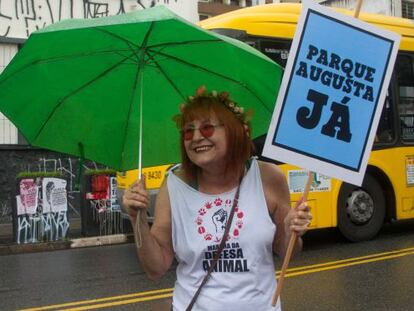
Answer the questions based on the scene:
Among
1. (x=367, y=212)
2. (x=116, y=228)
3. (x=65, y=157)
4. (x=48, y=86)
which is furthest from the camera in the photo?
(x=65, y=157)

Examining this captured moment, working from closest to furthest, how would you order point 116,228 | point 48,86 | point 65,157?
1. point 48,86
2. point 116,228
3. point 65,157

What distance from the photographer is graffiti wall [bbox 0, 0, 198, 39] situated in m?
14.8

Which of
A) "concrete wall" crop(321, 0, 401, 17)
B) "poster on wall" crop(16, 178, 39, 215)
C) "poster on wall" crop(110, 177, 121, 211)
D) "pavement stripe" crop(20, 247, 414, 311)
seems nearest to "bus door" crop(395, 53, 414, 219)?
"pavement stripe" crop(20, 247, 414, 311)

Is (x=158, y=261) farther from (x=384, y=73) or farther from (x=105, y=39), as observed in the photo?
(x=384, y=73)

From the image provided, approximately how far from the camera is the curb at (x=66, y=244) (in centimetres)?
1036

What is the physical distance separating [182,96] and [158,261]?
0.85 meters

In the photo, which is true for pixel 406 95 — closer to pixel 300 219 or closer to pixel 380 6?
pixel 300 219

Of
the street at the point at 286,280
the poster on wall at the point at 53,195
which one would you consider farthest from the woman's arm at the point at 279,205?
the poster on wall at the point at 53,195

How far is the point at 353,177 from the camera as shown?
8.46 feet

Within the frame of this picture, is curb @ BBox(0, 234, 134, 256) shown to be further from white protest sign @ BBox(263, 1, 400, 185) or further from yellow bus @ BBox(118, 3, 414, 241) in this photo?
white protest sign @ BBox(263, 1, 400, 185)

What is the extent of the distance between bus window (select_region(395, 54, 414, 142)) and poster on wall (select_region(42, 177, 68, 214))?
594 centimetres

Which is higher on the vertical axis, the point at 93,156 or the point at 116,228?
the point at 93,156

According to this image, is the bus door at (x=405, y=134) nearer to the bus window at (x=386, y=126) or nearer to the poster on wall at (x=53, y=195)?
the bus window at (x=386, y=126)

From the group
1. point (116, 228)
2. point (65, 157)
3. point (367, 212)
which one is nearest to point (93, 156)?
Result: point (367, 212)
